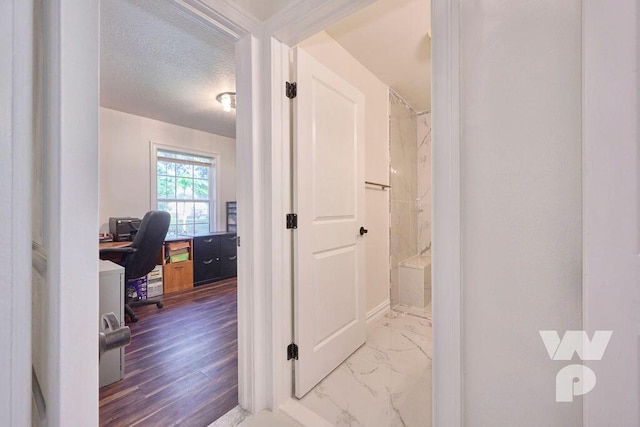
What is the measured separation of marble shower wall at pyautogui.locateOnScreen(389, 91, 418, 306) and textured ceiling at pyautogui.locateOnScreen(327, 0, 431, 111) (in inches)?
15.8

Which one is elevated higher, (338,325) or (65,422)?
(65,422)

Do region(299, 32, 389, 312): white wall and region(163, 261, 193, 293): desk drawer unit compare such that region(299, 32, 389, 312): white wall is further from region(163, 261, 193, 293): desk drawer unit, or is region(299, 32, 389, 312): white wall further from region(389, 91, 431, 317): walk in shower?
region(163, 261, 193, 293): desk drawer unit

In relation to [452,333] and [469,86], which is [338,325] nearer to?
[452,333]

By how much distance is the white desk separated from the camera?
163 cm

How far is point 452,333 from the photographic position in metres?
0.88

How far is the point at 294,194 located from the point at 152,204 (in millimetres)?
3263

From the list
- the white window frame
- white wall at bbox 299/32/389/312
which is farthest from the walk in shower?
the white window frame

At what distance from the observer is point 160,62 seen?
7.72 ft

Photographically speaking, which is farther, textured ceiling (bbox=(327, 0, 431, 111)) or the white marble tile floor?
textured ceiling (bbox=(327, 0, 431, 111))

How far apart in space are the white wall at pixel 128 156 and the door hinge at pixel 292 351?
324cm

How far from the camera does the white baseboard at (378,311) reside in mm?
2469

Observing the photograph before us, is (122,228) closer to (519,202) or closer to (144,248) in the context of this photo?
(144,248)
